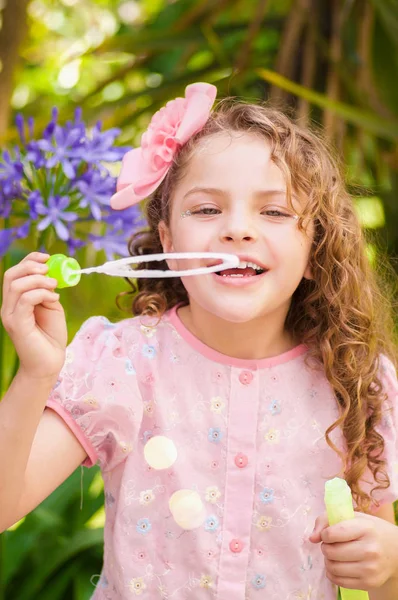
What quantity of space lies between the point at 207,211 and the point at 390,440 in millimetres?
452

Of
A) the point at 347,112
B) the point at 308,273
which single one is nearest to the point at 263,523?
the point at 308,273

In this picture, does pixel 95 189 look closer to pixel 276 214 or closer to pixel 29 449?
pixel 276 214

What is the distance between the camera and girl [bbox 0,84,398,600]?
1.09m

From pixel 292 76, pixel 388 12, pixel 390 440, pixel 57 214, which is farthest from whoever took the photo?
pixel 292 76

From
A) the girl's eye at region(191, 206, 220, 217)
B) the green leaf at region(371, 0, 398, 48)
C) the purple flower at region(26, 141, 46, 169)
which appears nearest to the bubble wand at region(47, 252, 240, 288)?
the girl's eye at region(191, 206, 220, 217)

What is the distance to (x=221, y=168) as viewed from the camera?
43.6 inches

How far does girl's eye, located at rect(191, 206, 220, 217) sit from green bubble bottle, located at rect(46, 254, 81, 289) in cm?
26

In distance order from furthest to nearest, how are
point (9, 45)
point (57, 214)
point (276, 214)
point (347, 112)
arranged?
point (347, 112)
point (9, 45)
point (57, 214)
point (276, 214)

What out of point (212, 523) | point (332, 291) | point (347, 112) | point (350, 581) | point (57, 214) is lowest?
point (350, 581)

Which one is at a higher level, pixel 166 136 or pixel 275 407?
pixel 166 136

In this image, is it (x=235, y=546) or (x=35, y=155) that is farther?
(x=35, y=155)

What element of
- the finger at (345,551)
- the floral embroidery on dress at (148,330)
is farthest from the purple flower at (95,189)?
the finger at (345,551)

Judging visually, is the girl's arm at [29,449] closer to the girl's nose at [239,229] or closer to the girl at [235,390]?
the girl at [235,390]

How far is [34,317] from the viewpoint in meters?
0.95
